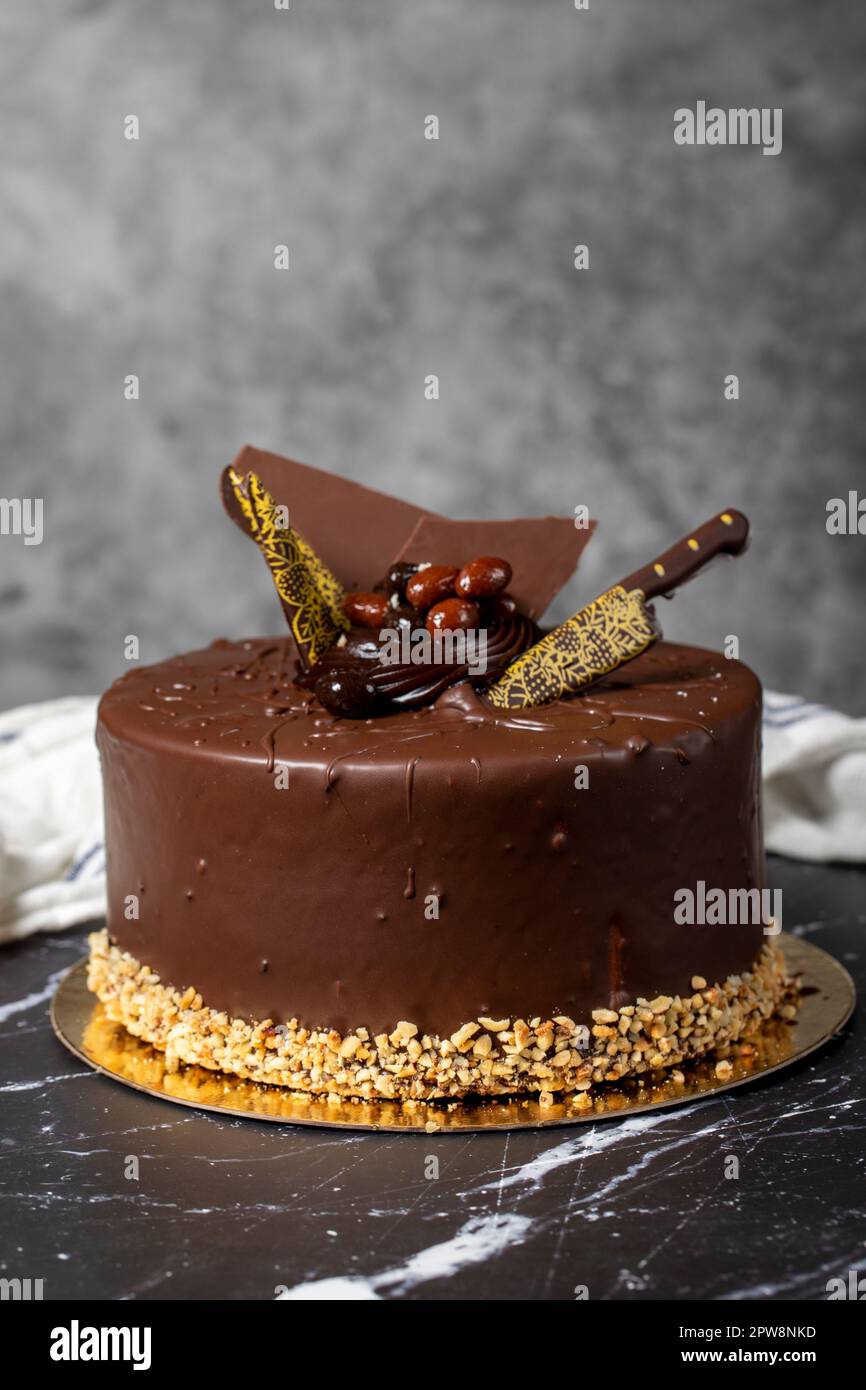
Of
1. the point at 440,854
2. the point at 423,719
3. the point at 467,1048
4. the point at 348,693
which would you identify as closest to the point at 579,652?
the point at 423,719

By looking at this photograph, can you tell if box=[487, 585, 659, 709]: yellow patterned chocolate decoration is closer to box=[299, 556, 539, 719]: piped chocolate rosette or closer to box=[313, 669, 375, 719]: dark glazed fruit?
box=[299, 556, 539, 719]: piped chocolate rosette

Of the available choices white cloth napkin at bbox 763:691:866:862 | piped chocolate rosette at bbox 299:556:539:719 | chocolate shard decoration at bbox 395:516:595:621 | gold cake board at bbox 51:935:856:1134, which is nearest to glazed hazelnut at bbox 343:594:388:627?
piped chocolate rosette at bbox 299:556:539:719

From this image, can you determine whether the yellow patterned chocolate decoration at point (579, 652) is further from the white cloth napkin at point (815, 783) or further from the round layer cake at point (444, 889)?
the white cloth napkin at point (815, 783)

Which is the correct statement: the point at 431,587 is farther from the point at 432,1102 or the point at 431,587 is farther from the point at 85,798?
the point at 85,798

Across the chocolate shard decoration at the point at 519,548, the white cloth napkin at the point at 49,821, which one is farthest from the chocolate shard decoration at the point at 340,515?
the white cloth napkin at the point at 49,821

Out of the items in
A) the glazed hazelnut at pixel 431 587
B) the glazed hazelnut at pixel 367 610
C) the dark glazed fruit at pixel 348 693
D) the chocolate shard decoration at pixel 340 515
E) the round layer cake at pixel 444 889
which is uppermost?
the chocolate shard decoration at pixel 340 515
